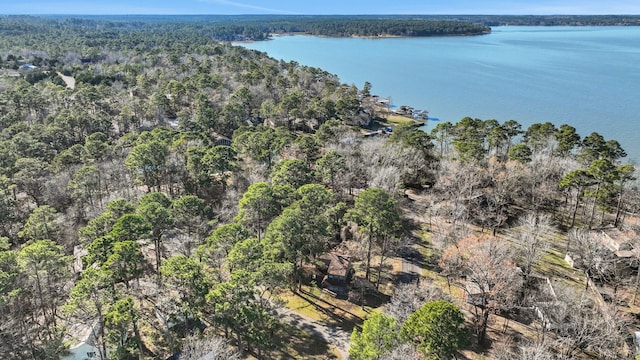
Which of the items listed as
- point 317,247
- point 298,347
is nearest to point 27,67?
point 317,247

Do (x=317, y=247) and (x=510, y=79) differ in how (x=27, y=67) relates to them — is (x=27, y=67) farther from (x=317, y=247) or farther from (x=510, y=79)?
(x=510, y=79)

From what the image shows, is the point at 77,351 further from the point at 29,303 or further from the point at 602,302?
the point at 602,302

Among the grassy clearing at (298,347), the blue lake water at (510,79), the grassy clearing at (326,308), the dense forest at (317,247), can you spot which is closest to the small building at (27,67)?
the dense forest at (317,247)

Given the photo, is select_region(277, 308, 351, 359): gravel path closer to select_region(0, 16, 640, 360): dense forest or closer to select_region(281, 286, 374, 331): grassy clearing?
select_region(0, 16, 640, 360): dense forest

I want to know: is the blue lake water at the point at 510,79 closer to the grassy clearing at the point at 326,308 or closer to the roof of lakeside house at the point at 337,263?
the roof of lakeside house at the point at 337,263

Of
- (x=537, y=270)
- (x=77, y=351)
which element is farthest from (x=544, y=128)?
(x=77, y=351)
